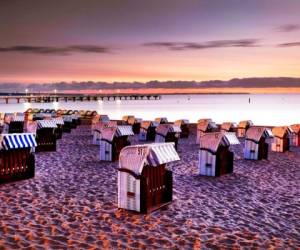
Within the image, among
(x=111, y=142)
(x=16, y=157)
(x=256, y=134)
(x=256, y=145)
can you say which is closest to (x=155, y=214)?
(x=16, y=157)

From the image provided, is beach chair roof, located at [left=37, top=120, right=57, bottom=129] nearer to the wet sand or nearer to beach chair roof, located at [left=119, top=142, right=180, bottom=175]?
the wet sand

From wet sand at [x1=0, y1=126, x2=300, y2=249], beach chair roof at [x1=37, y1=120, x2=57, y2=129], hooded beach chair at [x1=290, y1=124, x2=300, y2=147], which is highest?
beach chair roof at [x1=37, y1=120, x2=57, y2=129]

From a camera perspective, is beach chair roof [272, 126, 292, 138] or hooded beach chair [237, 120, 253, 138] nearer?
beach chair roof [272, 126, 292, 138]

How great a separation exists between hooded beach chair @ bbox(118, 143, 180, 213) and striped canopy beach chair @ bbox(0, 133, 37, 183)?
405 cm

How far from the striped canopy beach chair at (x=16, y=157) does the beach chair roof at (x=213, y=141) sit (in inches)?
218

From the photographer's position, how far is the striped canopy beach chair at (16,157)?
11430mm

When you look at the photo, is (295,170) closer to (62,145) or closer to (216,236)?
(216,236)

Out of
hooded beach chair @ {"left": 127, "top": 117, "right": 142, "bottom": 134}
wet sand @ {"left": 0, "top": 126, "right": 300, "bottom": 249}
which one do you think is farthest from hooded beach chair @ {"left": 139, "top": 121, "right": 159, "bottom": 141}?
wet sand @ {"left": 0, "top": 126, "right": 300, "bottom": 249}

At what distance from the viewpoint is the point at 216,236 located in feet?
24.6

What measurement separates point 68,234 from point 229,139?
8132 millimetres

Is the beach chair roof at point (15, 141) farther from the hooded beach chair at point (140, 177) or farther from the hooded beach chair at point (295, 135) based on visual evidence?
the hooded beach chair at point (295, 135)


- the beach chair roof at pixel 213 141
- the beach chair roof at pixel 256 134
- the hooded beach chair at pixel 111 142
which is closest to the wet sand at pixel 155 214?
the beach chair roof at pixel 213 141

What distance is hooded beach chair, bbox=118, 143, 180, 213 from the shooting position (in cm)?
880

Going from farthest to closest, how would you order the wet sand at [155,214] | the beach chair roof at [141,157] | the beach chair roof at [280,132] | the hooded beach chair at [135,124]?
the hooded beach chair at [135,124] < the beach chair roof at [280,132] < the beach chair roof at [141,157] < the wet sand at [155,214]
